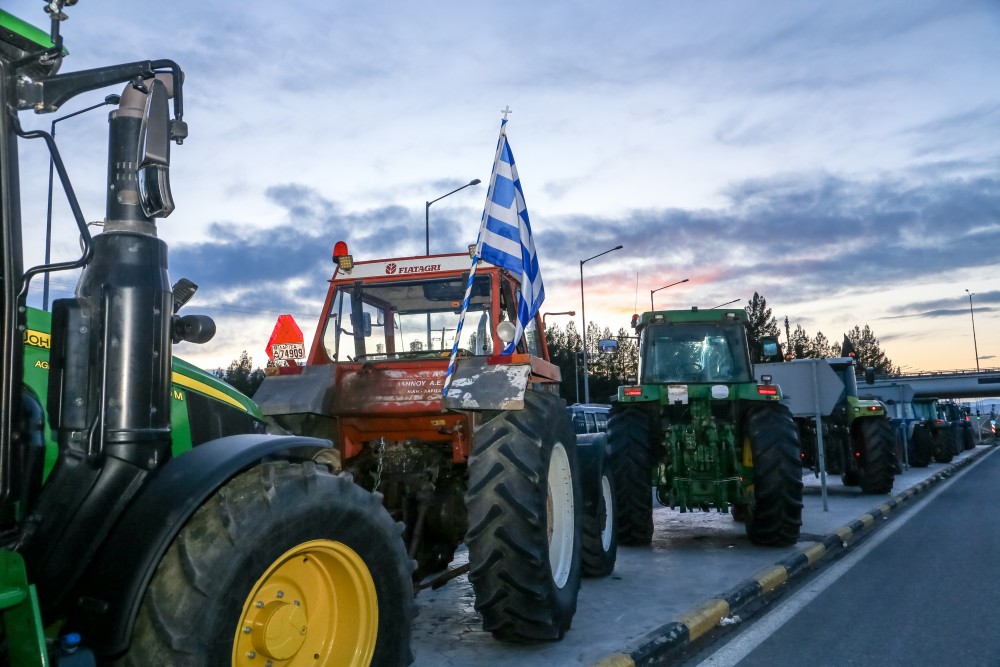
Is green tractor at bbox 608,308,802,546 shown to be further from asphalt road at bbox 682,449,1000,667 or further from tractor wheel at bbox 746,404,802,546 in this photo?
asphalt road at bbox 682,449,1000,667

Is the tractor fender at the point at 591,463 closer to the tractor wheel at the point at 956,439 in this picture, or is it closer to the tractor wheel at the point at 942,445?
the tractor wheel at the point at 942,445

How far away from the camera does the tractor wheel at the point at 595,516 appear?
686 cm

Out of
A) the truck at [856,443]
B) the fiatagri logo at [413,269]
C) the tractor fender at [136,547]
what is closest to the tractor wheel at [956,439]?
the truck at [856,443]

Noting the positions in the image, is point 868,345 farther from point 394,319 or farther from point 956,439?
point 394,319

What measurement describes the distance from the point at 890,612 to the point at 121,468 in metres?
5.63

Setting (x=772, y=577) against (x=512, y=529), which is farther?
(x=772, y=577)

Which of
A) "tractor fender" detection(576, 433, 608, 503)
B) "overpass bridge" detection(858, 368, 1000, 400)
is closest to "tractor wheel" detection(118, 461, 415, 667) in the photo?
"tractor fender" detection(576, 433, 608, 503)

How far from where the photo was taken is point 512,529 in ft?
15.6

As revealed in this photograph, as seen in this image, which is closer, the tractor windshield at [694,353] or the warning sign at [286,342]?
the warning sign at [286,342]

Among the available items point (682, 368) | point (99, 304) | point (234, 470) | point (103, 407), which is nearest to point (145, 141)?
point (99, 304)

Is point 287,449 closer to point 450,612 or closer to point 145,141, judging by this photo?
point 145,141

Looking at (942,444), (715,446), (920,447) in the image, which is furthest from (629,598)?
(942,444)

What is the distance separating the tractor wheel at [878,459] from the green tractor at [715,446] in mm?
5422

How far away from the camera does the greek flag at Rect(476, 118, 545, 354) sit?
227 inches
